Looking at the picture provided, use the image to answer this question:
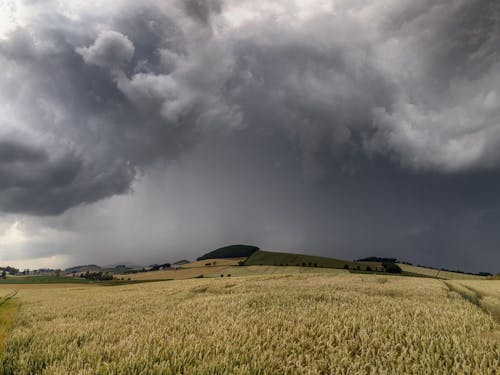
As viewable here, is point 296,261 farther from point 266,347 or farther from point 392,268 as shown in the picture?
point 266,347

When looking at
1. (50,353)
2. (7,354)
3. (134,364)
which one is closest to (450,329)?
(134,364)

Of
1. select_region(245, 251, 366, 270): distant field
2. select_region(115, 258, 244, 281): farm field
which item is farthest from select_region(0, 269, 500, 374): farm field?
select_region(245, 251, 366, 270): distant field

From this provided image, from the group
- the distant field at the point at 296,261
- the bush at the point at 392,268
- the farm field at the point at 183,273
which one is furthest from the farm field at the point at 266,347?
the bush at the point at 392,268

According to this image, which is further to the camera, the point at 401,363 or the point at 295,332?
the point at 295,332

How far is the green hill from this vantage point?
383ft

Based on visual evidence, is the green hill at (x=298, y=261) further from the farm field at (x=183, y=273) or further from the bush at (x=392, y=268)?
the farm field at (x=183, y=273)

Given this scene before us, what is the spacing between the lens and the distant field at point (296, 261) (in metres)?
118

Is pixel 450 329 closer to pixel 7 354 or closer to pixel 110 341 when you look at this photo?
pixel 110 341

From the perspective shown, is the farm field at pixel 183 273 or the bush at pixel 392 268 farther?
the bush at pixel 392 268

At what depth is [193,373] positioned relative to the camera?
3.07m

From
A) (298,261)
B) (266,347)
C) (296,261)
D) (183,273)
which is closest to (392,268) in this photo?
(298,261)

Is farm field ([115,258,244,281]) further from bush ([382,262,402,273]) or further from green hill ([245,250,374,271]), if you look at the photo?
bush ([382,262,402,273])

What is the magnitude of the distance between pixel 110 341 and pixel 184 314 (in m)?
2.25

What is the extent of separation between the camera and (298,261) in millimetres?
125125
